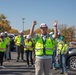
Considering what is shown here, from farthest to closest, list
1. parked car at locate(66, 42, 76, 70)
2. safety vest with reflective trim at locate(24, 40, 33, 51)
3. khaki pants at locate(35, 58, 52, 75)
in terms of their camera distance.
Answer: safety vest with reflective trim at locate(24, 40, 33, 51)
parked car at locate(66, 42, 76, 70)
khaki pants at locate(35, 58, 52, 75)

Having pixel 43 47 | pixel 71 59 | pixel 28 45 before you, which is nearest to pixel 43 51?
pixel 43 47

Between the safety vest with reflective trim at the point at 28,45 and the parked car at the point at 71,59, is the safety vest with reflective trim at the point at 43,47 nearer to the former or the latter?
the parked car at the point at 71,59

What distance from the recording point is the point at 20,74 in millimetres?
11469

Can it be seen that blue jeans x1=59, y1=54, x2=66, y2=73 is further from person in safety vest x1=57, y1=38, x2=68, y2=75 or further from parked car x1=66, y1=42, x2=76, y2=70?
parked car x1=66, y1=42, x2=76, y2=70

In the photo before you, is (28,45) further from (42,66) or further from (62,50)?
(42,66)

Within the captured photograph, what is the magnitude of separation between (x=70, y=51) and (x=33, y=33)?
6.78m

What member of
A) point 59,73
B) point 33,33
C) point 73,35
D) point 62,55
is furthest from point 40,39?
point 73,35

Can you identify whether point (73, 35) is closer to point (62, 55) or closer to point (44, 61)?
point (62, 55)

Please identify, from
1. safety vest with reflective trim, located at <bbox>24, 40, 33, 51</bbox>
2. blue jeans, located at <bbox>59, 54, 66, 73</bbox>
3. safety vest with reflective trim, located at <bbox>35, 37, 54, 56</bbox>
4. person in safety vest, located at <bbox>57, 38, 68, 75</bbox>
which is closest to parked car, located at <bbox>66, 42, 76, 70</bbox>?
blue jeans, located at <bbox>59, 54, 66, 73</bbox>

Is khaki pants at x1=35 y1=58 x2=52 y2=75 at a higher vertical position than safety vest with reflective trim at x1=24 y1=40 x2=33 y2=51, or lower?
lower

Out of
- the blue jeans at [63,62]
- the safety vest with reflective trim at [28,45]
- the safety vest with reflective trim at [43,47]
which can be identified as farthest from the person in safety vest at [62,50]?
the safety vest with reflective trim at [43,47]

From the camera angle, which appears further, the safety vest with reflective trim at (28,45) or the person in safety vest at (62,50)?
the safety vest with reflective trim at (28,45)

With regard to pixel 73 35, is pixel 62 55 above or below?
below

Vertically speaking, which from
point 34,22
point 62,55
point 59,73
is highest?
point 34,22
